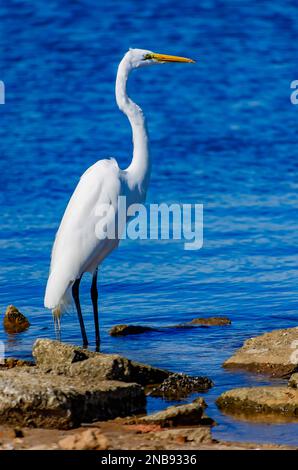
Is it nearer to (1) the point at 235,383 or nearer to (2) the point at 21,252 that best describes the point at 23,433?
(1) the point at 235,383

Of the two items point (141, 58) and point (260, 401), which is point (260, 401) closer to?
point (260, 401)

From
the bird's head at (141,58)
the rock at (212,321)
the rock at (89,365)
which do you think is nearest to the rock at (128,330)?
the rock at (212,321)

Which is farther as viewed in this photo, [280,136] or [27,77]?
[27,77]

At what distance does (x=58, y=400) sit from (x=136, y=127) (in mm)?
3061

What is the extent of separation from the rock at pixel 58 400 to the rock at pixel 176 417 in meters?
0.19

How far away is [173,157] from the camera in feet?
47.8

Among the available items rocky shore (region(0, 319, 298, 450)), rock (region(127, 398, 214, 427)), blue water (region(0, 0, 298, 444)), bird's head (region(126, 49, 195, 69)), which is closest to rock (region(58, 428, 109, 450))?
rocky shore (region(0, 319, 298, 450))

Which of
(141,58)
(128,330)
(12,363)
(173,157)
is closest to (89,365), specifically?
(12,363)

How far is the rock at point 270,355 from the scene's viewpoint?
279 inches

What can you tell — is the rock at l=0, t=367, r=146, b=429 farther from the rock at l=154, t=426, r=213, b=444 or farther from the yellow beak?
the yellow beak

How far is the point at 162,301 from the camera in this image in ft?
31.1

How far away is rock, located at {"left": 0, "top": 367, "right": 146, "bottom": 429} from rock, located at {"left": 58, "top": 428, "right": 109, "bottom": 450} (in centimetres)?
51

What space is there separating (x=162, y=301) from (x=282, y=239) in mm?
2224
